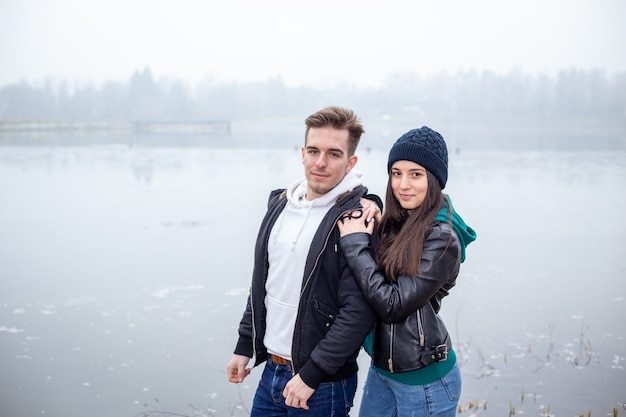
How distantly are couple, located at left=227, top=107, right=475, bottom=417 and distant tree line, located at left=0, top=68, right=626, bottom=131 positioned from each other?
113m

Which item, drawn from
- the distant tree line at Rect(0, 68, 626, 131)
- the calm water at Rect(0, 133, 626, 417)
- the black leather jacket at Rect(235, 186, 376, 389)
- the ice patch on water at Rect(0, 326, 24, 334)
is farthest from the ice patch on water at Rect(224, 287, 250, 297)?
the distant tree line at Rect(0, 68, 626, 131)

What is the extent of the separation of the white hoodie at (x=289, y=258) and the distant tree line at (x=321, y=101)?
112959 mm

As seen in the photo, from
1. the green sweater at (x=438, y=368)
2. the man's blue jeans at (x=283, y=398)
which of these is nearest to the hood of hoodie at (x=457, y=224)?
the green sweater at (x=438, y=368)

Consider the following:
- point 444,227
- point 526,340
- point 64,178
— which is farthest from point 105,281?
point 64,178

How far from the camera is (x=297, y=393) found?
277cm

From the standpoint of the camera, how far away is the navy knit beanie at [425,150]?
2793mm

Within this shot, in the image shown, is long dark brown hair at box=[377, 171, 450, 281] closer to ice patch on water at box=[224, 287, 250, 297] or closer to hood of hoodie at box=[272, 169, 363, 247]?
hood of hoodie at box=[272, 169, 363, 247]

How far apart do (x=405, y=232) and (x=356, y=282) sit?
0.32 metres

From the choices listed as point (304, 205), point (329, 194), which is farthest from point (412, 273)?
point (304, 205)

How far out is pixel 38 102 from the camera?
134 metres

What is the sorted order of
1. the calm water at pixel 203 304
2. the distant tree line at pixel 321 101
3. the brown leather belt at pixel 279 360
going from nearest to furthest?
the brown leather belt at pixel 279 360, the calm water at pixel 203 304, the distant tree line at pixel 321 101

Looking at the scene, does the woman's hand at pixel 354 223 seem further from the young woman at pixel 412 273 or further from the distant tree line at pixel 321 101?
the distant tree line at pixel 321 101

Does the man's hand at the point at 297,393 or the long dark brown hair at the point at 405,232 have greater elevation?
the long dark brown hair at the point at 405,232

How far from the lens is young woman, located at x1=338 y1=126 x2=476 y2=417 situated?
2627 mm
